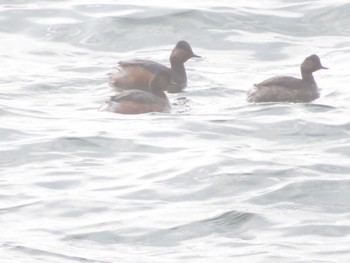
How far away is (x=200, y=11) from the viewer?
24.3 m

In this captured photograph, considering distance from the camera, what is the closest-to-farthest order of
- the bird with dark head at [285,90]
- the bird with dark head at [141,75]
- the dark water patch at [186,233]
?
the dark water patch at [186,233] → the bird with dark head at [285,90] → the bird with dark head at [141,75]

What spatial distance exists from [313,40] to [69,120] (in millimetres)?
6755

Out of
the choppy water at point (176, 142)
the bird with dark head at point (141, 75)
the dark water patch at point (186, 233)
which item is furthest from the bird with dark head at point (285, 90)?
the dark water patch at point (186, 233)

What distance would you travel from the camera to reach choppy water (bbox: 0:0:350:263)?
12.5 meters

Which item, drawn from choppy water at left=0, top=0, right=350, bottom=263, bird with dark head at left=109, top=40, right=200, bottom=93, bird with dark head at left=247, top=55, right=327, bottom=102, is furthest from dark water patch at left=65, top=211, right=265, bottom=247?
bird with dark head at left=109, top=40, right=200, bottom=93

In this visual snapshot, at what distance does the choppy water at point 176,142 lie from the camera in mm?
12469

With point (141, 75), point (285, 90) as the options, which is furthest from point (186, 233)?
point (141, 75)

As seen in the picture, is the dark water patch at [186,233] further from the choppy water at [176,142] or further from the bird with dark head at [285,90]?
the bird with dark head at [285,90]

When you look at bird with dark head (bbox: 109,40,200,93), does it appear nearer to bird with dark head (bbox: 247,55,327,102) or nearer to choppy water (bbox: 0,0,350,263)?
choppy water (bbox: 0,0,350,263)

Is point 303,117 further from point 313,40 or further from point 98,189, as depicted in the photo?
point 313,40

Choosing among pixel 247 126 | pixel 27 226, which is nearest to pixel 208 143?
pixel 247 126

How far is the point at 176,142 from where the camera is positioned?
1622cm

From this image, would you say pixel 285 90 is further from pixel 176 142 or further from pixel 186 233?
pixel 186 233

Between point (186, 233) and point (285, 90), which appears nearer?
point (186, 233)
